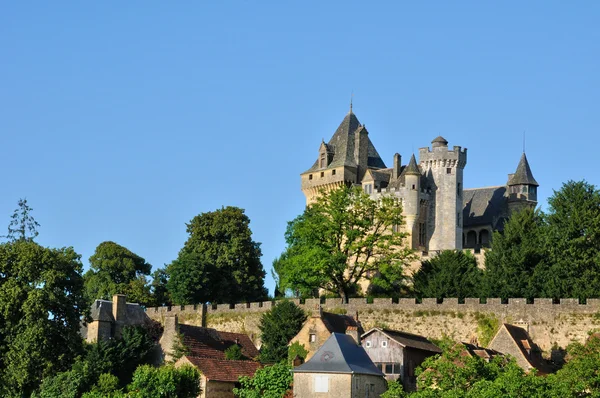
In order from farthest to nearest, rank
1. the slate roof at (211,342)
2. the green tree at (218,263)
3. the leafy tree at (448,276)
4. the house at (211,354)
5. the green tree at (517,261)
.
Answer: the green tree at (218,263) < the leafy tree at (448,276) < the green tree at (517,261) < the slate roof at (211,342) < the house at (211,354)

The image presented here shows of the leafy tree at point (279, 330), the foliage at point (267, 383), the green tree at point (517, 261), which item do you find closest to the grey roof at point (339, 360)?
the foliage at point (267, 383)

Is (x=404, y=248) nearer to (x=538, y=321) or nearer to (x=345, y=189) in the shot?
(x=345, y=189)

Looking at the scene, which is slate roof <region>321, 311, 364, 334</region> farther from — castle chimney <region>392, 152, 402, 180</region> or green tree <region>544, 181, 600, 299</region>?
castle chimney <region>392, 152, 402, 180</region>

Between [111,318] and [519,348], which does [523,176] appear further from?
[111,318]

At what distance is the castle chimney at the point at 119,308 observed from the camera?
72.8m

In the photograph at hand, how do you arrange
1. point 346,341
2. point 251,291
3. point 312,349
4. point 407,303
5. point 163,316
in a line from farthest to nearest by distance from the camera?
point 251,291
point 163,316
point 407,303
point 312,349
point 346,341

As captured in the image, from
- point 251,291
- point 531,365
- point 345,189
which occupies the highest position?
point 345,189

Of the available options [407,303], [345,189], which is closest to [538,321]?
[407,303]

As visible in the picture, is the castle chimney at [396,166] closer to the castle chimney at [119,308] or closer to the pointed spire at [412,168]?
the pointed spire at [412,168]

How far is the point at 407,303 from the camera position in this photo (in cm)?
7375

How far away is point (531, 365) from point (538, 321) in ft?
18.9

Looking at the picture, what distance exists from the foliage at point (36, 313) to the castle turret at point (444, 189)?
97.0ft

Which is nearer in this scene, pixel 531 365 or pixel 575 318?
pixel 531 365

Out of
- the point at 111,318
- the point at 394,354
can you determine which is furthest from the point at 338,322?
the point at 111,318
